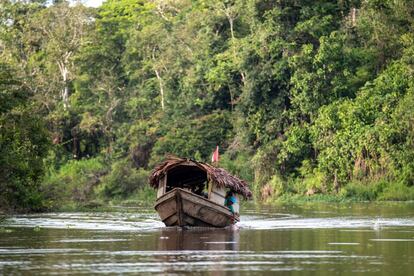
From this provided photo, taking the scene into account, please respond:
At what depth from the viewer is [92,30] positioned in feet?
251

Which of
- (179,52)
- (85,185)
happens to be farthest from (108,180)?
(179,52)

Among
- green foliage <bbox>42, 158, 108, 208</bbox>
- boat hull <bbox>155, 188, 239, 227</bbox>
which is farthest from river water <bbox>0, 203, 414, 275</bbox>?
green foliage <bbox>42, 158, 108, 208</bbox>

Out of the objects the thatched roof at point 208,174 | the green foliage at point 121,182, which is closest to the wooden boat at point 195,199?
the thatched roof at point 208,174

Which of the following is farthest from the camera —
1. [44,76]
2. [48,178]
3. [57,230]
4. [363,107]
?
[44,76]

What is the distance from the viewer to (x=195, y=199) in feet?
109

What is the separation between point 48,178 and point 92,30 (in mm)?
16091

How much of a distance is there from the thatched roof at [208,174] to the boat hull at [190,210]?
0.91 meters

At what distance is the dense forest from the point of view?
5372cm

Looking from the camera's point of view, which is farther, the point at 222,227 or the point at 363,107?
the point at 363,107

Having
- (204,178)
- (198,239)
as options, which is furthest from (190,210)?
(204,178)

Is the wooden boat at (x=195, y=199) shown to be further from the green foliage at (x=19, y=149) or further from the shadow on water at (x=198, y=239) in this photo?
the green foliage at (x=19, y=149)

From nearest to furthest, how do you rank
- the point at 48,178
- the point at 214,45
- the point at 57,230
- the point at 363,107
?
the point at 57,230, the point at 363,107, the point at 48,178, the point at 214,45

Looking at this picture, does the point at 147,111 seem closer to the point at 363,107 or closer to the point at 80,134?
the point at 80,134

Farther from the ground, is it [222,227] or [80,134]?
[80,134]
